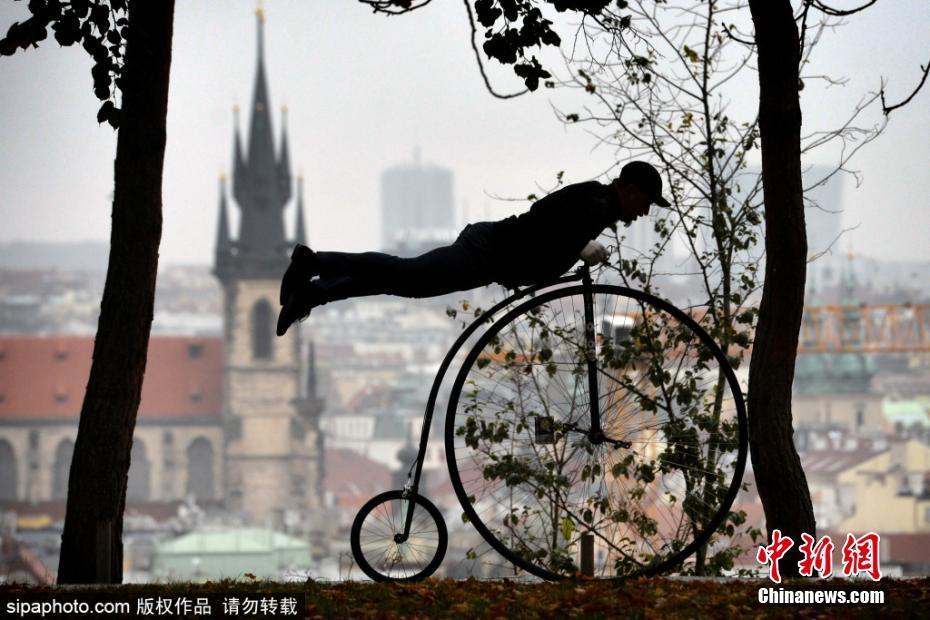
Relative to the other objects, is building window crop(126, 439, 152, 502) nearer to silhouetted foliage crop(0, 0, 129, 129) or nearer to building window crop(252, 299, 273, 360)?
building window crop(252, 299, 273, 360)

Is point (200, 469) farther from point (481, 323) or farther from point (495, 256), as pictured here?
point (495, 256)

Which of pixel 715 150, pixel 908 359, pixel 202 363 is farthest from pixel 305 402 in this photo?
pixel 715 150

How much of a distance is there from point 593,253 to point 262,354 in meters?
90.3

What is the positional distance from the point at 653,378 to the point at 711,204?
1.07m

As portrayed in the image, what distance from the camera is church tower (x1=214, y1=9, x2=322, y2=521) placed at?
84.6m

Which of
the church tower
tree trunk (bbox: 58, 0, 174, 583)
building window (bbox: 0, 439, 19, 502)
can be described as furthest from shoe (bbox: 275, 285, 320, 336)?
building window (bbox: 0, 439, 19, 502)

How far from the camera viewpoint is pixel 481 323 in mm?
4879

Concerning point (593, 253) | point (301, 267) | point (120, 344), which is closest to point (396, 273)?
point (301, 267)

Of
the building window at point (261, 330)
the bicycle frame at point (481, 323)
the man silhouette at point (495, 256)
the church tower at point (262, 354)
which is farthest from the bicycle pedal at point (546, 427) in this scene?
the building window at point (261, 330)

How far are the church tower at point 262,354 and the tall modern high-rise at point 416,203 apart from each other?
87.3m

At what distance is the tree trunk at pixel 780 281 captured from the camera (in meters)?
4.85

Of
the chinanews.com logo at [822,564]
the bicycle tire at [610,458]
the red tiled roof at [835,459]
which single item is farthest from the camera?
the red tiled roof at [835,459]

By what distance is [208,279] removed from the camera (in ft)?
553

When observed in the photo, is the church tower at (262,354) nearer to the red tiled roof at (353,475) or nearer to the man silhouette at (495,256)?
the red tiled roof at (353,475)
